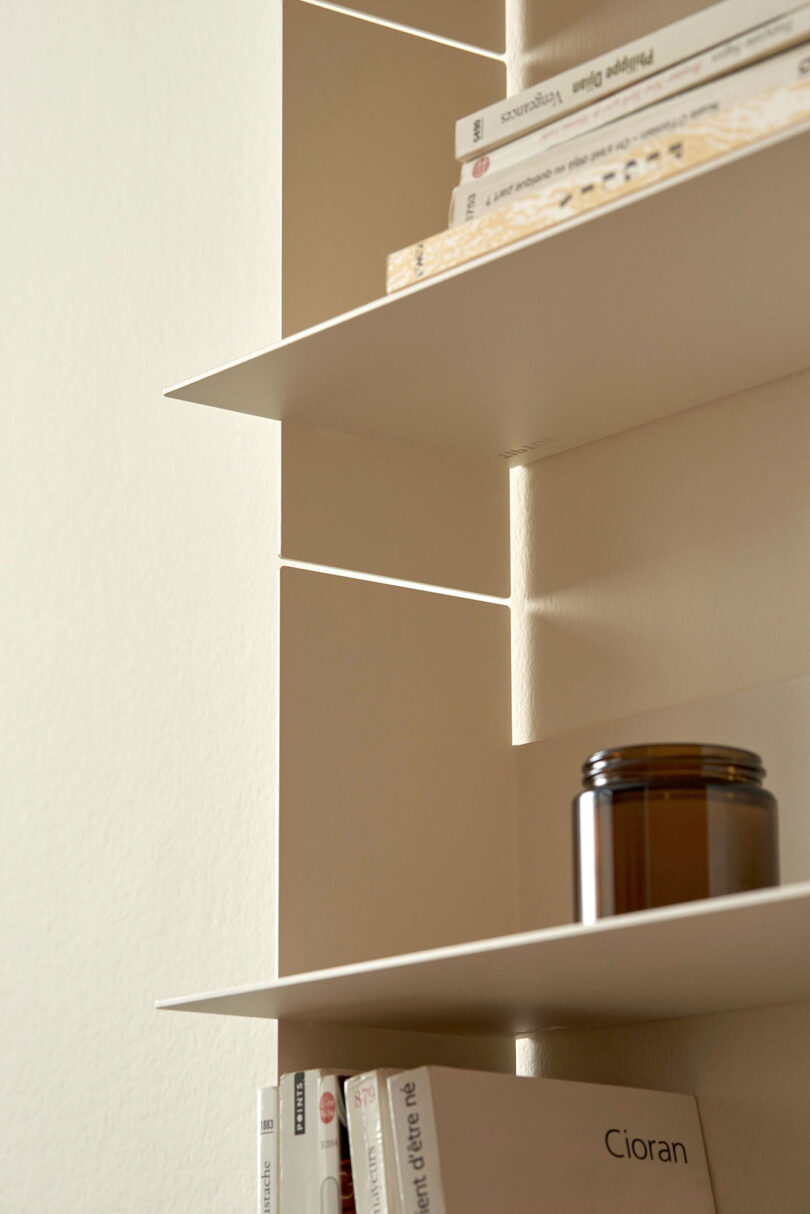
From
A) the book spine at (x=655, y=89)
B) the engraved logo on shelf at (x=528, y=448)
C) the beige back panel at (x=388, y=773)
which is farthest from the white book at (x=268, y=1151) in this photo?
the book spine at (x=655, y=89)

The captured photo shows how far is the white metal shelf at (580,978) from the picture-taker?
93cm

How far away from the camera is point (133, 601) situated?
1.96 metres

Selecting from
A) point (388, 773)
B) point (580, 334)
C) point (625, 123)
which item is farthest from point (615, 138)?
point (388, 773)

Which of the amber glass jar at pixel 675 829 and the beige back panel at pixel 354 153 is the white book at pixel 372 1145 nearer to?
the amber glass jar at pixel 675 829

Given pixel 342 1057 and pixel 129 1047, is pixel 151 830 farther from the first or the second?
pixel 342 1057

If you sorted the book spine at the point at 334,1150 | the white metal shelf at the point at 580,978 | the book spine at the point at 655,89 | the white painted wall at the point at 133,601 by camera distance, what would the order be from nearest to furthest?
1. the white metal shelf at the point at 580,978
2. the book spine at the point at 655,89
3. the book spine at the point at 334,1150
4. the white painted wall at the point at 133,601

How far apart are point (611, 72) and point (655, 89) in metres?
0.06

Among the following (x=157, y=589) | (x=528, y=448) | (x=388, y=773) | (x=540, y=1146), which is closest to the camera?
(x=540, y=1146)

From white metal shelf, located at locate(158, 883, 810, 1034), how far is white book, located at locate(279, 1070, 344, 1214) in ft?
0.19

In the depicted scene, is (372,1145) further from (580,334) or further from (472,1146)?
(580,334)

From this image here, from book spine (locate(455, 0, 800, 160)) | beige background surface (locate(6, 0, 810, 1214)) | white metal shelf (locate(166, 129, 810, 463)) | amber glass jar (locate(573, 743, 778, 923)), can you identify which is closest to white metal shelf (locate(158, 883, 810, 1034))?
amber glass jar (locate(573, 743, 778, 923))

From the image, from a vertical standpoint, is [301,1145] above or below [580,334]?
below

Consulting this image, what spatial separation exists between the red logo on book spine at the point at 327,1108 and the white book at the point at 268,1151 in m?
0.06

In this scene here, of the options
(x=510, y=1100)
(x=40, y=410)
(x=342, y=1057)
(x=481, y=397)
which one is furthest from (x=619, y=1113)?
(x=40, y=410)
